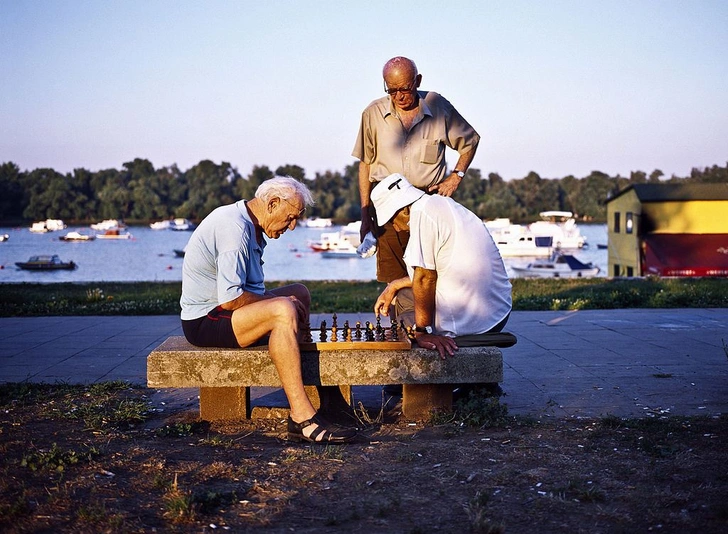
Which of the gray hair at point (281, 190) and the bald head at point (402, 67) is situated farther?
the bald head at point (402, 67)

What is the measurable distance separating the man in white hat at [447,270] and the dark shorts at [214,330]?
113 centimetres

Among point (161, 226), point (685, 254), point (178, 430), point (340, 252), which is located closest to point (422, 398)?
point (178, 430)

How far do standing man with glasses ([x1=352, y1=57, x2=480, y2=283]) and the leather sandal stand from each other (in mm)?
2092

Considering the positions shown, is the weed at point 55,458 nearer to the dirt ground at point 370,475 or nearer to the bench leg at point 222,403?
the dirt ground at point 370,475

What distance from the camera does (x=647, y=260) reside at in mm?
34000

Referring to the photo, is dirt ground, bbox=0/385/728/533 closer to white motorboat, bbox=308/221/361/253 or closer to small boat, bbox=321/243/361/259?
white motorboat, bbox=308/221/361/253

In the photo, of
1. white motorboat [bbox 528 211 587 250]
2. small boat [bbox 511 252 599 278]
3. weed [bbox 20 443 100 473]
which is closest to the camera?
weed [bbox 20 443 100 473]

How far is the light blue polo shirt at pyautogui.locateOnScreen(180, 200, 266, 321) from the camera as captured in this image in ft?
16.4

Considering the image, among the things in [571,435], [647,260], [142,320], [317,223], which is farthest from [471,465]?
[317,223]

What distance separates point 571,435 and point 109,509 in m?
2.61

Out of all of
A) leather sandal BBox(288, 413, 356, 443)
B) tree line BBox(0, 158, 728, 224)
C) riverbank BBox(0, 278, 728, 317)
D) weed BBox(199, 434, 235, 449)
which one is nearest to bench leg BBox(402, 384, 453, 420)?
leather sandal BBox(288, 413, 356, 443)

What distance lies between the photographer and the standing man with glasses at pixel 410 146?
6.59m

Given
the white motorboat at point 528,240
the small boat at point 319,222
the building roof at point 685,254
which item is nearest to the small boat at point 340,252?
the white motorboat at point 528,240

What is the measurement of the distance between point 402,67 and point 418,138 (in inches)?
26.2
